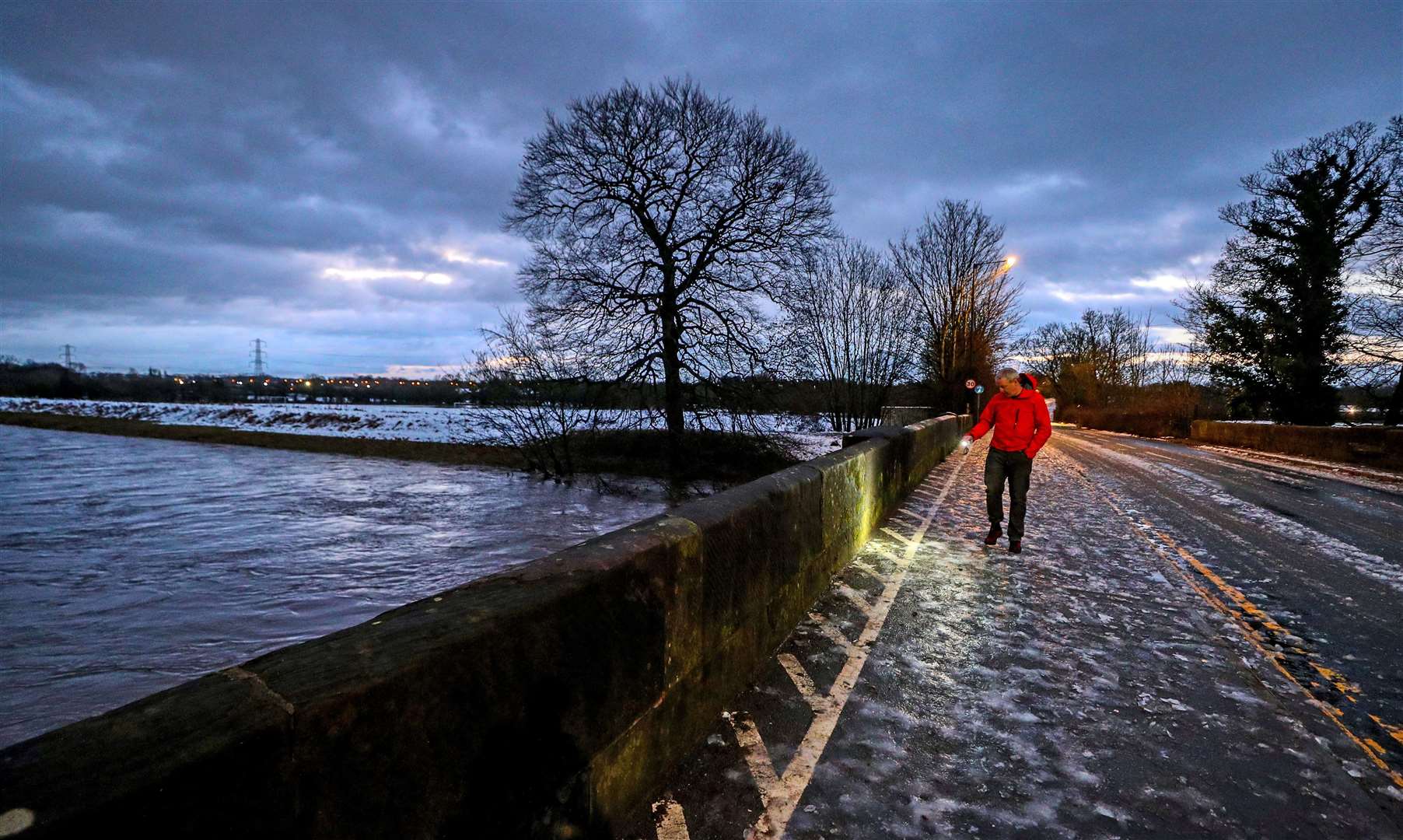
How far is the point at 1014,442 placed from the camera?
698 centimetres

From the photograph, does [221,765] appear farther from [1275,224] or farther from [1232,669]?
[1275,224]

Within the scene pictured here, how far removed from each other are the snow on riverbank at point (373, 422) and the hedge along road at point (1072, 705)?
493 inches

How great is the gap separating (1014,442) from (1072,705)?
406 centimetres

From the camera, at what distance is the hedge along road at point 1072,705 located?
8.40 ft

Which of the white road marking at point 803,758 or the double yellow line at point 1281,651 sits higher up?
the double yellow line at point 1281,651

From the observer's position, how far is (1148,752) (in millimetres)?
2984

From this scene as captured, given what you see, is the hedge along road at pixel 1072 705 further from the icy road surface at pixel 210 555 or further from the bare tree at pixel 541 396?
the bare tree at pixel 541 396

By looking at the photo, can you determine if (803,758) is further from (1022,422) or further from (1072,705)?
(1022,422)

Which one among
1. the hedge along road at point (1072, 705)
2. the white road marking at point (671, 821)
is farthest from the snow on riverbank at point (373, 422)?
the white road marking at point (671, 821)

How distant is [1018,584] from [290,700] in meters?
5.80

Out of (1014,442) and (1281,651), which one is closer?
(1281,651)

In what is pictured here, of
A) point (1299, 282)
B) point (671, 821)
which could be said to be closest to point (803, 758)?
point (671, 821)

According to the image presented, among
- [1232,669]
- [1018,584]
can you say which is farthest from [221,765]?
[1018,584]

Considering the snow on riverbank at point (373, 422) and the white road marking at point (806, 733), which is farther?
the snow on riverbank at point (373, 422)
